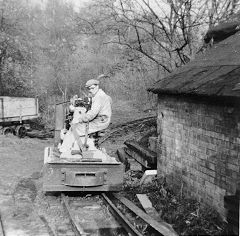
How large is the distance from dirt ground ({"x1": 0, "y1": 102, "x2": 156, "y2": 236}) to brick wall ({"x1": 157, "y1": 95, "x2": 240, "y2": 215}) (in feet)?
10.6

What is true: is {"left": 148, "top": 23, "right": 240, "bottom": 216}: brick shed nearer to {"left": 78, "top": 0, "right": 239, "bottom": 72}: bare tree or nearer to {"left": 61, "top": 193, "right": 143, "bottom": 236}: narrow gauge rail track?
{"left": 61, "top": 193, "right": 143, "bottom": 236}: narrow gauge rail track

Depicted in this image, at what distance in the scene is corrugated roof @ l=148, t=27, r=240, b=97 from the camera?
23.5 ft

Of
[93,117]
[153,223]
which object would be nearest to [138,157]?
[93,117]

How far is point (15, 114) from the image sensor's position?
73.3 feet

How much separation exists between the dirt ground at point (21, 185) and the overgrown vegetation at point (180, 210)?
7.52 ft

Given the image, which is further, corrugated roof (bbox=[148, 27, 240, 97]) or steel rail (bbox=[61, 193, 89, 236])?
corrugated roof (bbox=[148, 27, 240, 97])

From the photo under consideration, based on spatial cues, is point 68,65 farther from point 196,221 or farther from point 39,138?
point 196,221

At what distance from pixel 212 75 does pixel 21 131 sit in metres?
16.3

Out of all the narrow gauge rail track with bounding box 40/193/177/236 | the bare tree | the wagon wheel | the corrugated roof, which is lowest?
the wagon wheel

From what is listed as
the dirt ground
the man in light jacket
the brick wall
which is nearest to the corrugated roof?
the brick wall

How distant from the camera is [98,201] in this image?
902cm

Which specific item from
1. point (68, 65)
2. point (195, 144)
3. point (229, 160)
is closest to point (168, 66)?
point (195, 144)

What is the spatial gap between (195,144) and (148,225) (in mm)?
2250

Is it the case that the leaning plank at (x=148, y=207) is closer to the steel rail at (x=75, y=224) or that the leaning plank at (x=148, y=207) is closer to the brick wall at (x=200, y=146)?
the brick wall at (x=200, y=146)
